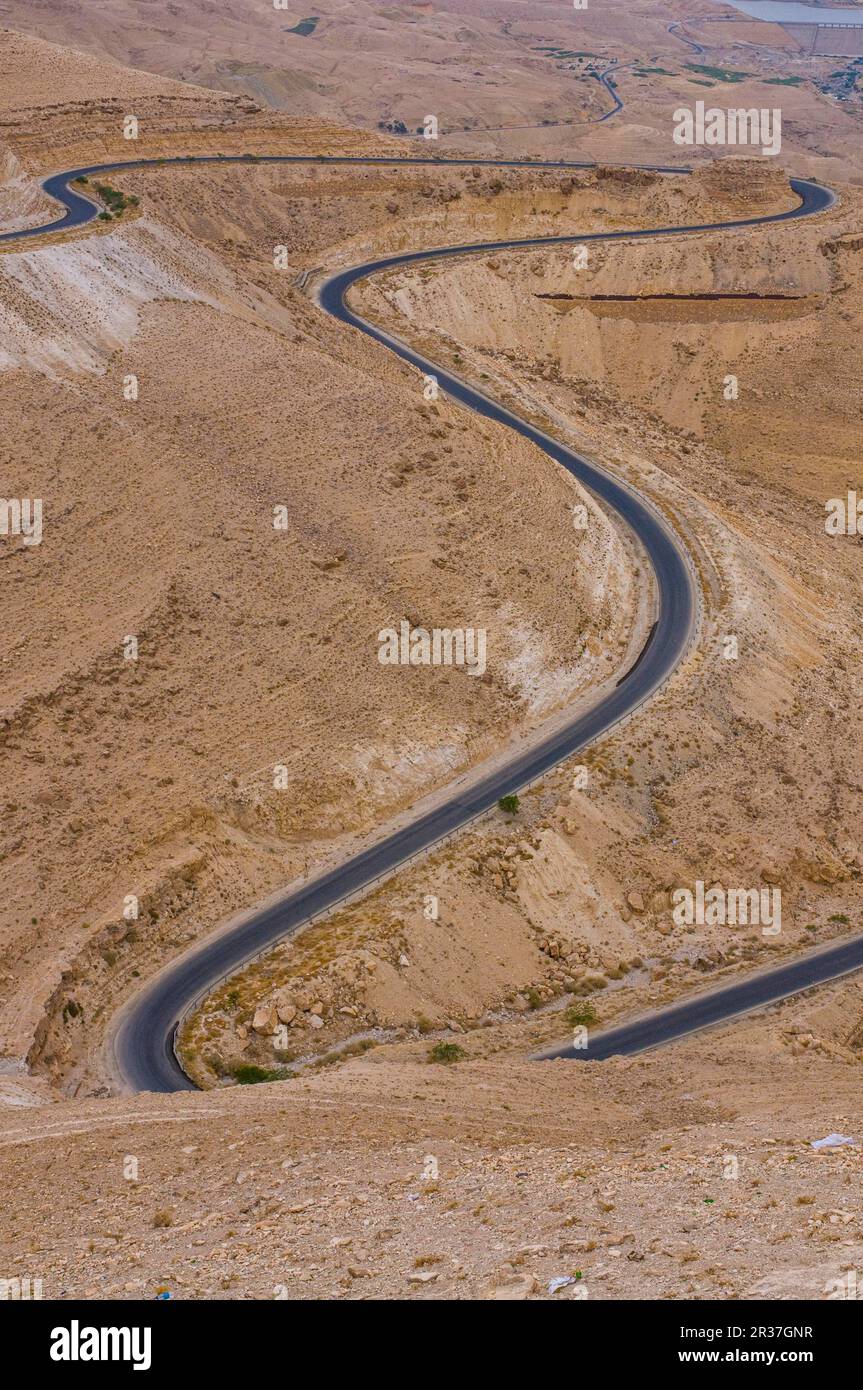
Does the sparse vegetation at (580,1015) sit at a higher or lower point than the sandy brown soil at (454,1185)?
lower

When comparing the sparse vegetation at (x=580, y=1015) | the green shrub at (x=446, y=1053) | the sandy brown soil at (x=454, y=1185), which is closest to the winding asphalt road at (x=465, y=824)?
the sparse vegetation at (x=580, y=1015)

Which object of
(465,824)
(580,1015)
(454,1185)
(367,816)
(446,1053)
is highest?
(367,816)

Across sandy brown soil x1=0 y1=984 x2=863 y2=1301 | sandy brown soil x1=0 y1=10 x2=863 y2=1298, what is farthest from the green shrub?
sandy brown soil x1=0 y1=984 x2=863 y2=1301

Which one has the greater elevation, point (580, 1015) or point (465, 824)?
point (465, 824)

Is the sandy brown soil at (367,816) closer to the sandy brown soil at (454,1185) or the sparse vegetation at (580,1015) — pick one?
the sandy brown soil at (454,1185)

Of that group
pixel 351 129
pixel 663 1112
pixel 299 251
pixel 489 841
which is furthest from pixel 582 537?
pixel 351 129

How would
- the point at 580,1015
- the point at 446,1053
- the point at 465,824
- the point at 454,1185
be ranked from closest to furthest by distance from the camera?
1. the point at 454,1185
2. the point at 446,1053
3. the point at 580,1015
4. the point at 465,824

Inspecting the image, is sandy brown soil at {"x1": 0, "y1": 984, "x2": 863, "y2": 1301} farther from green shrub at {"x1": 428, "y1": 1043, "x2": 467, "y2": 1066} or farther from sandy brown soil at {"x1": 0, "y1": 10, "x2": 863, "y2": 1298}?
green shrub at {"x1": 428, "y1": 1043, "x2": 467, "y2": 1066}

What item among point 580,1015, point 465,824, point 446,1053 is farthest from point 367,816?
point 446,1053

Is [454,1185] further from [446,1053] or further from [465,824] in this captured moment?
[465,824]
